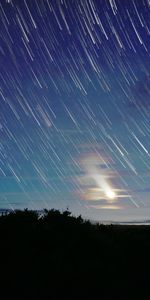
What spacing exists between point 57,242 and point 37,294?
3.55 m

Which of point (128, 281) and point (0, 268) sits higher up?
point (0, 268)

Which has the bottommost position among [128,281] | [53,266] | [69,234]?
[128,281]

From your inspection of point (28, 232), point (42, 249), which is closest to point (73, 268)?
point (42, 249)

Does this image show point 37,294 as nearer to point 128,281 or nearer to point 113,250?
point 128,281

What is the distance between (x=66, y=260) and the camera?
14695mm

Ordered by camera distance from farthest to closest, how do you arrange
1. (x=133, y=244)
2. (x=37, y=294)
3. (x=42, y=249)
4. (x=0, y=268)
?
(x=133, y=244), (x=42, y=249), (x=0, y=268), (x=37, y=294)

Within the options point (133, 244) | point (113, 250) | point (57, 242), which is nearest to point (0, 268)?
point (57, 242)

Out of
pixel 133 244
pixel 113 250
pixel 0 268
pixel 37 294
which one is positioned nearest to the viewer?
pixel 37 294

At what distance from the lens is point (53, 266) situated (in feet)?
46.6

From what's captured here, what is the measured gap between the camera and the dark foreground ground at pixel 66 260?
509 inches

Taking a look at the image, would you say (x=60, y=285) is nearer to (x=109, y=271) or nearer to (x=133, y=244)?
(x=109, y=271)

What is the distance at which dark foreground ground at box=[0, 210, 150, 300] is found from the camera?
42.4ft

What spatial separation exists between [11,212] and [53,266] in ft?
15.5

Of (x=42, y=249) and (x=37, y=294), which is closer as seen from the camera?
(x=37, y=294)
